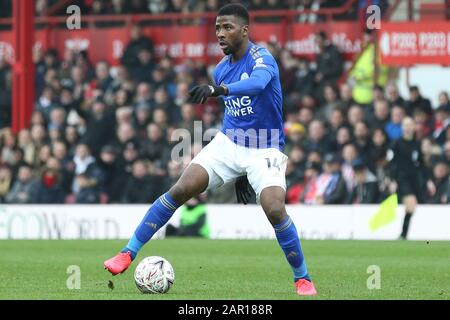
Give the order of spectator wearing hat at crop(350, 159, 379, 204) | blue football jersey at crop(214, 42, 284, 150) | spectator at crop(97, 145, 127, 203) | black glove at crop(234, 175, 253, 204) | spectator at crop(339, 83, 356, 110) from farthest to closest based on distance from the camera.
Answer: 1. spectator at crop(97, 145, 127, 203)
2. spectator at crop(339, 83, 356, 110)
3. spectator wearing hat at crop(350, 159, 379, 204)
4. black glove at crop(234, 175, 253, 204)
5. blue football jersey at crop(214, 42, 284, 150)

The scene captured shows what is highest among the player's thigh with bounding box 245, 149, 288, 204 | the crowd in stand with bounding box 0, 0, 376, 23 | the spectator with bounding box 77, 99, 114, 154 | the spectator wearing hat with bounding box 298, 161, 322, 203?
the crowd in stand with bounding box 0, 0, 376, 23

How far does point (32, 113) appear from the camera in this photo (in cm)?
2427

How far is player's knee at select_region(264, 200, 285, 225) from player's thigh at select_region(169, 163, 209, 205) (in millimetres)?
668

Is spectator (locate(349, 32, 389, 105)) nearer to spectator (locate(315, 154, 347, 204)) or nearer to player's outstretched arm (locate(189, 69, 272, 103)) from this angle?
spectator (locate(315, 154, 347, 204))

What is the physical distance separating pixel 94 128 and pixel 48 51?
3546mm

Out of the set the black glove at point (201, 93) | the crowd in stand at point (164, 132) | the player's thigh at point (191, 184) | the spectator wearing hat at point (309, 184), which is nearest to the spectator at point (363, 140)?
the crowd in stand at point (164, 132)

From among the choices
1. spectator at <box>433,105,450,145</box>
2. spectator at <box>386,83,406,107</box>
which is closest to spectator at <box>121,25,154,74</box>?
spectator at <box>386,83,406,107</box>

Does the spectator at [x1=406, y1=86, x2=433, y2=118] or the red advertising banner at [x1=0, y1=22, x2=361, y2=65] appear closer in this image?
the spectator at [x1=406, y1=86, x2=433, y2=118]

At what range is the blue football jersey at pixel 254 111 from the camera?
10.2 meters

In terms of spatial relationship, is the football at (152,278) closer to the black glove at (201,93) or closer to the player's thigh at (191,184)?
the player's thigh at (191,184)

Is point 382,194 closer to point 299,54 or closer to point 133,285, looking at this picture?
point 299,54

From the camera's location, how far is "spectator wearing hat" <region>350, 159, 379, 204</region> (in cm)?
1892

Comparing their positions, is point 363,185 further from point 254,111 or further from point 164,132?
point 254,111
